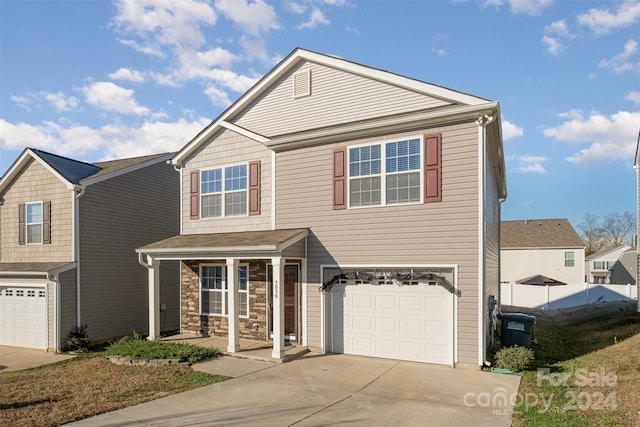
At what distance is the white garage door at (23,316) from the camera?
535 inches

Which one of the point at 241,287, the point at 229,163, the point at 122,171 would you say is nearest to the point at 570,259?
the point at 241,287

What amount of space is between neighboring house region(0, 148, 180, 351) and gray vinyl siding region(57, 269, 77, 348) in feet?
0.10

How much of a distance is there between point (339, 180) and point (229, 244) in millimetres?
Answer: 3322

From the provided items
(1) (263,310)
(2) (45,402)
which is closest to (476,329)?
(1) (263,310)

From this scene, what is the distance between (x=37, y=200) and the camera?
1476 cm

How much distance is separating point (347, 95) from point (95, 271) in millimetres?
9922

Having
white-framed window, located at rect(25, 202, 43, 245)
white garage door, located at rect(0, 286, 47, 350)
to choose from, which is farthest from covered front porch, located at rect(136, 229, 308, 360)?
white-framed window, located at rect(25, 202, 43, 245)

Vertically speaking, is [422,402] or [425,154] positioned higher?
[425,154]

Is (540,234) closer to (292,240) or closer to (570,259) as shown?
(570,259)

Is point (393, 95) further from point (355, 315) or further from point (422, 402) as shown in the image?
point (422, 402)

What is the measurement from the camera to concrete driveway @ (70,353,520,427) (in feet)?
21.7

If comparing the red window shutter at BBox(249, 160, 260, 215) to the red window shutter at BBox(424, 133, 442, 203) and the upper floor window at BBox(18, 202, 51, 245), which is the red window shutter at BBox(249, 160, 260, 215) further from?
the upper floor window at BBox(18, 202, 51, 245)

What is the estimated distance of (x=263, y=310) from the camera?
40.6 feet

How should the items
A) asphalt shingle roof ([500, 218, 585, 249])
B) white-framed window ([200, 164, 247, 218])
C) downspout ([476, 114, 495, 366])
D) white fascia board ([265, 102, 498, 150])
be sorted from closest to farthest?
downspout ([476, 114, 495, 366]) < white fascia board ([265, 102, 498, 150]) < white-framed window ([200, 164, 247, 218]) < asphalt shingle roof ([500, 218, 585, 249])
